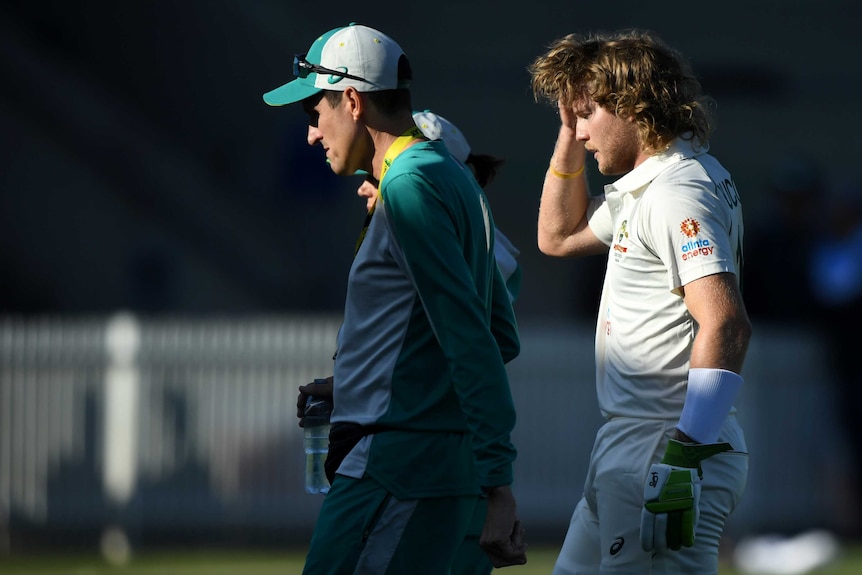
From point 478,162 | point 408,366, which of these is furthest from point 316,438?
point 478,162

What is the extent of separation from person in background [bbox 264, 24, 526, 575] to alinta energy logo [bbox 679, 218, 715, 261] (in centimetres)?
52

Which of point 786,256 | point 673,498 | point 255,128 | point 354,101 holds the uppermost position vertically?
point 255,128

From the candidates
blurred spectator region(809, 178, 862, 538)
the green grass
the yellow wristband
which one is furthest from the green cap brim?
blurred spectator region(809, 178, 862, 538)

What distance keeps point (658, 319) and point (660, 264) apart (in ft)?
0.51

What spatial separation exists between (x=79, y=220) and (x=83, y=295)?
2.99 feet

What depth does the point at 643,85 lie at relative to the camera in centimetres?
413

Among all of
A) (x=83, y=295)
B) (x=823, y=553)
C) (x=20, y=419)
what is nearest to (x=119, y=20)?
(x=83, y=295)

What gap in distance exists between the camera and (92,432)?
10.4m

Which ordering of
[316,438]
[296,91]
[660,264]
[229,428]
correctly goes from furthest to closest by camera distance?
1. [229,428]
2. [316,438]
3. [660,264]
4. [296,91]

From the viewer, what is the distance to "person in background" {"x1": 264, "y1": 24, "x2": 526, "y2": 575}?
11.4 ft

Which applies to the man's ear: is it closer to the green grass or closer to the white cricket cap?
the white cricket cap

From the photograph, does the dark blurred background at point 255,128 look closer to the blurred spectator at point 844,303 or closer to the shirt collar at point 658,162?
the blurred spectator at point 844,303

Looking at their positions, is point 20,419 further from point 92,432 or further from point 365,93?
point 365,93

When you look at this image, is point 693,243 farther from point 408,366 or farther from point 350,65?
point 350,65
